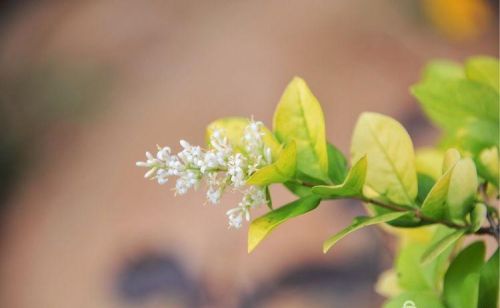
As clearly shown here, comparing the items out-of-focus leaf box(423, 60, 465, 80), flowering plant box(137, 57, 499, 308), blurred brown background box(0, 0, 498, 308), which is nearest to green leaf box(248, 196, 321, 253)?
flowering plant box(137, 57, 499, 308)

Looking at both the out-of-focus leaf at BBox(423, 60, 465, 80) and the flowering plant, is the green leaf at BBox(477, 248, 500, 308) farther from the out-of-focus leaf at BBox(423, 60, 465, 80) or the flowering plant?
the out-of-focus leaf at BBox(423, 60, 465, 80)

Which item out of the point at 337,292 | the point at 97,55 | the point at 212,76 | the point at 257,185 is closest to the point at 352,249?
the point at 337,292

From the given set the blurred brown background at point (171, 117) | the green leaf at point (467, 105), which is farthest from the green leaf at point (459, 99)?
the blurred brown background at point (171, 117)

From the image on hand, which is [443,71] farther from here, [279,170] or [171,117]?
[171,117]

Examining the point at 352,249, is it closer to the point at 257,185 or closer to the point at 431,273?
the point at 431,273

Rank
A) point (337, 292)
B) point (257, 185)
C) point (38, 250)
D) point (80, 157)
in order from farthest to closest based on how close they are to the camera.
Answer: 1. point (80, 157)
2. point (38, 250)
3. point (337, 292)
4. point (257, 185)

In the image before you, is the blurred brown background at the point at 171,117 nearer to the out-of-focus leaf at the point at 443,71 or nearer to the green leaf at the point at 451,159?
the out-of-focus leaf at the point at 443,71
